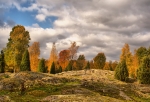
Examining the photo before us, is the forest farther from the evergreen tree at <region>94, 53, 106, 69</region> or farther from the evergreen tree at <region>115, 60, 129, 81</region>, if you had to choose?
the evergreen tree at <region>94, 53, 106, 69</region>

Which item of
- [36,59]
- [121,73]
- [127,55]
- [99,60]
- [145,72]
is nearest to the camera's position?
[145,72]

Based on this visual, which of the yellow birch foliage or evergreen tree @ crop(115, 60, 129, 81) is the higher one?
the yellow birch foliage

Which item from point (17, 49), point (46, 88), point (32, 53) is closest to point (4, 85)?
point (46, 88)

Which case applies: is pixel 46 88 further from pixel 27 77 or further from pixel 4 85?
pixel 27 77

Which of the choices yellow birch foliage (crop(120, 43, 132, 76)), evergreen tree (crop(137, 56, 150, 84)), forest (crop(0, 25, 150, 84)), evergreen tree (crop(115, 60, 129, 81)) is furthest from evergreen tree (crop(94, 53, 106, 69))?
evergreen tree (crop(137, 56, 150, 84))

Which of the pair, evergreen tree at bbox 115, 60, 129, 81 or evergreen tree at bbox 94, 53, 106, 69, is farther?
evergreen tree at bbox 94, 53, 106, 69

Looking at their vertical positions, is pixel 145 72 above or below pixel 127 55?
below

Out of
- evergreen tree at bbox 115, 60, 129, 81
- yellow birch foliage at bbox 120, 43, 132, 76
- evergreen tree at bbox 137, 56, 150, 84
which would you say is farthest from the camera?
yellow birch foliage at bbox 120, 43, 132, 76

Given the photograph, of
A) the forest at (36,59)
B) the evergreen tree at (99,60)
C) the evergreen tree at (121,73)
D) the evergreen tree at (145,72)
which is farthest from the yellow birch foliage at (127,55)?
the evergreen tree at (99,60)

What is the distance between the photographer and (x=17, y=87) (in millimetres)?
32875

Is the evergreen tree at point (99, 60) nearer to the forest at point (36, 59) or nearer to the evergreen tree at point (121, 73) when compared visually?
the forest at point (36, 59)

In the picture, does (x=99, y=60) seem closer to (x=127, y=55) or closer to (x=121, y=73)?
(x=127, y=55)

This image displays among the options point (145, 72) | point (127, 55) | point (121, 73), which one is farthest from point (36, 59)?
point (145, 72)

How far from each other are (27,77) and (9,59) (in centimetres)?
3591
